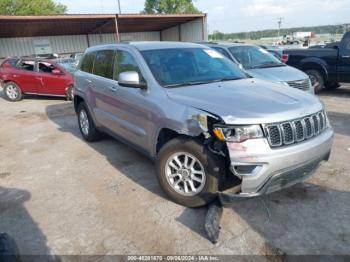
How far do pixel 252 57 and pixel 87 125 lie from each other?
4728mm

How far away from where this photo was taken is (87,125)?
6.02 meters

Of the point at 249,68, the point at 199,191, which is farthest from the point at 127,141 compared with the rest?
the point at 249,68

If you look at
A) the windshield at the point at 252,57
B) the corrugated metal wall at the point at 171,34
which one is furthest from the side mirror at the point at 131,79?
the corrugated metal wall at the point at 171,34

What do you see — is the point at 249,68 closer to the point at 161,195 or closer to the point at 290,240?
the point at 161,195

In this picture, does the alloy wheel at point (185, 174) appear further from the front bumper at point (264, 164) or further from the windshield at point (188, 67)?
the windshield at point (188, 67)

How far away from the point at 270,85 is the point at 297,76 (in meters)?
3.81

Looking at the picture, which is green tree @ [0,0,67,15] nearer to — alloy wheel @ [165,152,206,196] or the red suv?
the red suv

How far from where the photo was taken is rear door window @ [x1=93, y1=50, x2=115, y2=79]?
4.89m

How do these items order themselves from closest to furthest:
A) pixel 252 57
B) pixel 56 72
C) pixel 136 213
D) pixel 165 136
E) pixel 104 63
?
1. pixel 136 213
2. pixel 165 136
3. pixel 104 63
4. pixel 252 57
5. pixel 56 72

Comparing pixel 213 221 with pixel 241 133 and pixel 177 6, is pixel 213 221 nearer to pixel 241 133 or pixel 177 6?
pixel 241 133

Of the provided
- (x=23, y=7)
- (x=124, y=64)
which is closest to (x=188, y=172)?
(x=124, y=64)

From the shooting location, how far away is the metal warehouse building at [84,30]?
2434 cm

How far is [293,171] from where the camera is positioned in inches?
120

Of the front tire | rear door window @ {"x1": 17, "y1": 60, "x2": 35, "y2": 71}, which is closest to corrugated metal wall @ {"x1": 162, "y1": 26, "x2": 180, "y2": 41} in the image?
rear door window @ {"x1": 17, "y1": 60, "x2": 35, "y2": 71}
